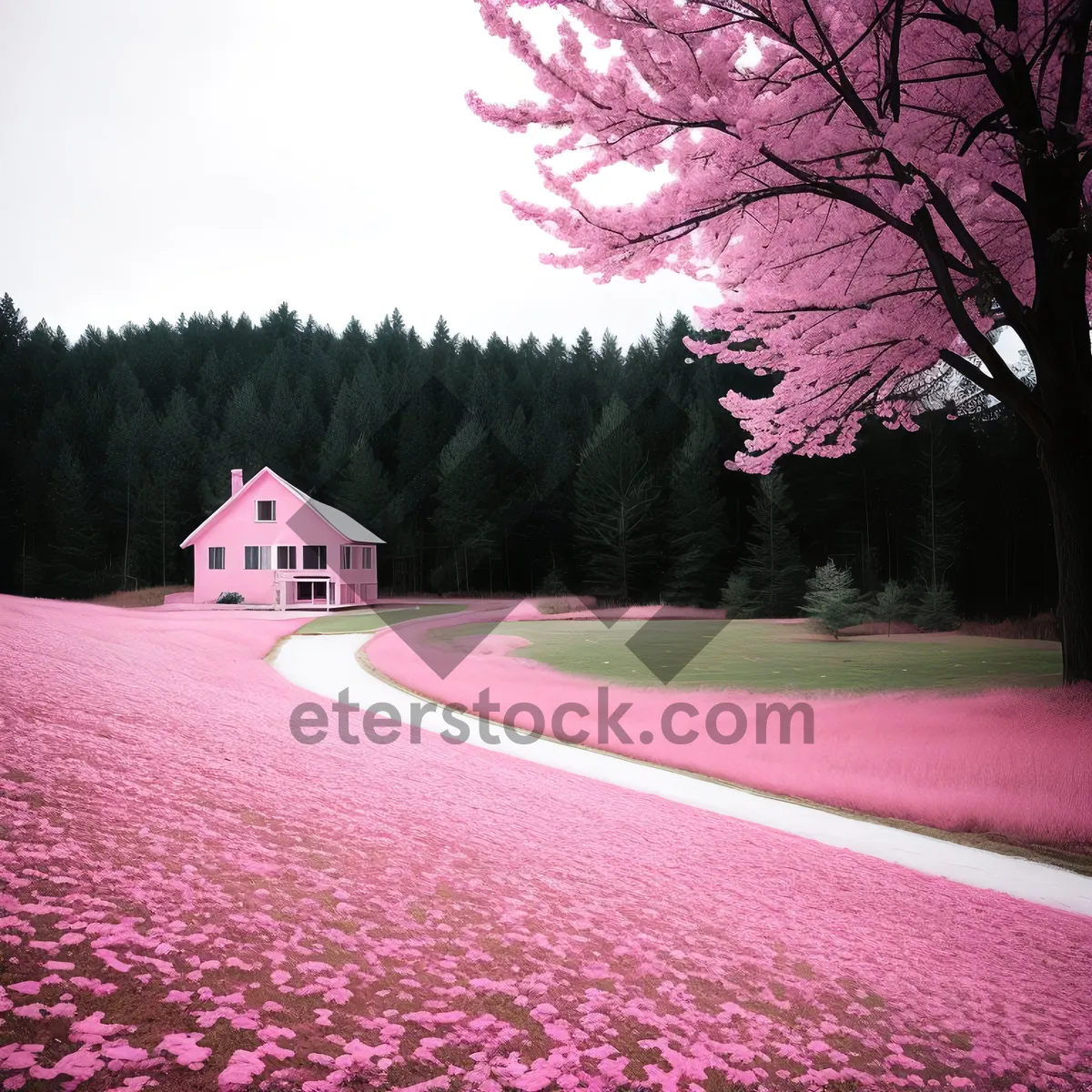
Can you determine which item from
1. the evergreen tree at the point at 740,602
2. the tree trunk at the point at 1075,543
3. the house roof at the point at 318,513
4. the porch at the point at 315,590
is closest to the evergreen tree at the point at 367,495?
the house roof at the point at 318,513

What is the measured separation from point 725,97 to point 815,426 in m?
6.57

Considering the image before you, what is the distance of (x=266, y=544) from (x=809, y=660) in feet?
82.1

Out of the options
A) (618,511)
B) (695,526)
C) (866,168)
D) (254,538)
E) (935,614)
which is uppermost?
(866,168)

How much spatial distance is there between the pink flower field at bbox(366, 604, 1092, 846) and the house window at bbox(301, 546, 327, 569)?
22.2 m

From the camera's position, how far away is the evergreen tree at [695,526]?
1474 inches

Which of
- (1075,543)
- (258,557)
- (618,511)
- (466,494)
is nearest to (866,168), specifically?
(1075,543)

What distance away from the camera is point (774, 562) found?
30453 millimetres

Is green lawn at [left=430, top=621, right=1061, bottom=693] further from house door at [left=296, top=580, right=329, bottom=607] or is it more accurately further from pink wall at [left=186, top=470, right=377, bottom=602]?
pink wall at [left=186, top=470, right=377, bottom=602]

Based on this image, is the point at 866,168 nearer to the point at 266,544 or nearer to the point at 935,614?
the point at 935,614

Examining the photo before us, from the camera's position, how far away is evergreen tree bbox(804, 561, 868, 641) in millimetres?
15758

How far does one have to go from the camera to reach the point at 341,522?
34469 millimetres

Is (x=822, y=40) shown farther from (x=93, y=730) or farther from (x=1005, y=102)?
(x=93, y=730)

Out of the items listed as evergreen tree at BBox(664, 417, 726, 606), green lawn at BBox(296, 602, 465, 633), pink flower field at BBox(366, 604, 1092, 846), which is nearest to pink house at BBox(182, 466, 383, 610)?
green lawn at BBox(296, 602, 465, 633)

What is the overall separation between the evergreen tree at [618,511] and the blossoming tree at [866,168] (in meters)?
28.3
